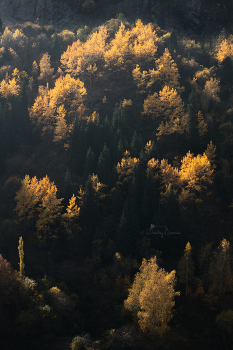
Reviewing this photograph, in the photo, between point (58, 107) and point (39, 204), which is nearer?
point (39, 204)

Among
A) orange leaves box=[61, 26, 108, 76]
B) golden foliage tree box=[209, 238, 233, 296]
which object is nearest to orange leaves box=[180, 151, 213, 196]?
golden foliage tree box=[209, 238, 233, 296]

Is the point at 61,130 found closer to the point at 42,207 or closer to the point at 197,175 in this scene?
the point at 42,207

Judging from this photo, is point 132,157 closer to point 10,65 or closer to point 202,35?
point 10,65

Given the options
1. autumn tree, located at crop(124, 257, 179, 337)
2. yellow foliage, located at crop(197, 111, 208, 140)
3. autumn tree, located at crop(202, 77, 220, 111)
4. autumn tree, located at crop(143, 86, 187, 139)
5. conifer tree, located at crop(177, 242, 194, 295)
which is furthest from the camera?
autumn tree, located at crop(202, 77, 220, 111)

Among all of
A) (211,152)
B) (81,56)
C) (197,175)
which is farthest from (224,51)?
(197,175)

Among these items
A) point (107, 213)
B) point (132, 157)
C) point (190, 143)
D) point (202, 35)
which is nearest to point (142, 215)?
point (107, 213)

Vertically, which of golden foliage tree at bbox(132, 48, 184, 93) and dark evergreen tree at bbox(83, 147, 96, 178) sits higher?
golden foliage tree at bbox(132, 48, 184, 93)

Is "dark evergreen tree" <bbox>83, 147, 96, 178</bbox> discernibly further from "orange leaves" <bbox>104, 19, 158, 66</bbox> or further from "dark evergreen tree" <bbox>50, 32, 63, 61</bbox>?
"dark evergreen tree" <bbox>50, 32, 63, 61</bbox>

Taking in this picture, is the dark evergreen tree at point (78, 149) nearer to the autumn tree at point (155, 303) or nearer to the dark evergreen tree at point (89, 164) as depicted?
the dark evergreen tree at point (89, 164)
